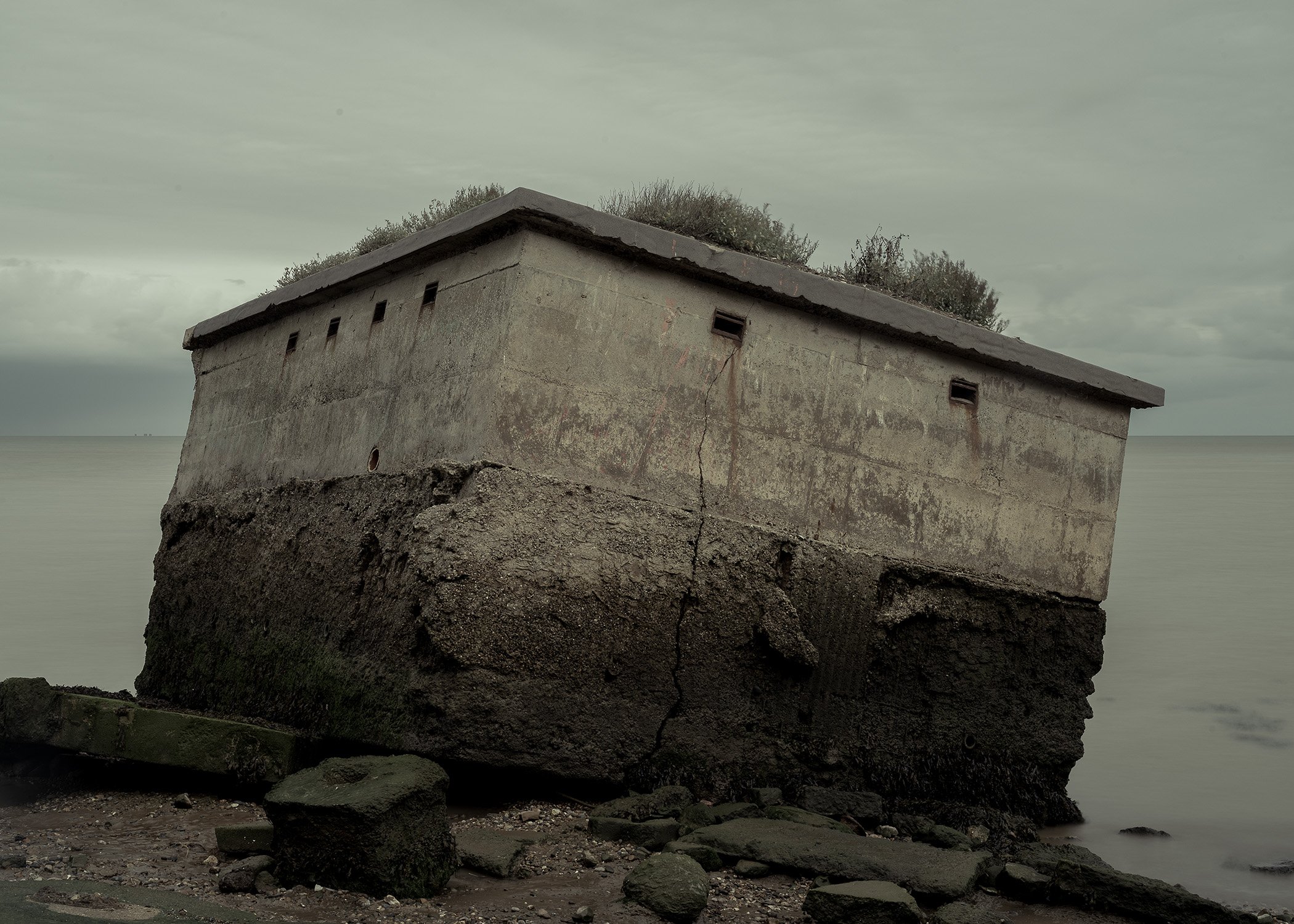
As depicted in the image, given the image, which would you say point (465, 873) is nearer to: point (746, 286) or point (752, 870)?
point (752, 870)

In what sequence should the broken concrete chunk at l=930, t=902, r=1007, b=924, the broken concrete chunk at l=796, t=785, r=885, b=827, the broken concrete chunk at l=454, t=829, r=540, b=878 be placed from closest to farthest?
the broken concrete chunk at l=930, t=902, r=1007, b=924
the broken concrete chunk at l=454, t=829, r=540, b=878
the broken concrete chunk at l=796, t=785, r=885, b=827

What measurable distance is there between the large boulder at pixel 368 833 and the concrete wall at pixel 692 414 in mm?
2164

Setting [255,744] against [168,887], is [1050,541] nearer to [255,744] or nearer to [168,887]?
[255,744]

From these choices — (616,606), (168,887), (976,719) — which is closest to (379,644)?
(616,606)

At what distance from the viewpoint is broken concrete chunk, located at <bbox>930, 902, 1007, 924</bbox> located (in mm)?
6133

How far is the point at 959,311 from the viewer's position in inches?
453

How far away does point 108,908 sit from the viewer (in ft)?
17.7

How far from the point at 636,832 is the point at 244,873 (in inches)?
85.2

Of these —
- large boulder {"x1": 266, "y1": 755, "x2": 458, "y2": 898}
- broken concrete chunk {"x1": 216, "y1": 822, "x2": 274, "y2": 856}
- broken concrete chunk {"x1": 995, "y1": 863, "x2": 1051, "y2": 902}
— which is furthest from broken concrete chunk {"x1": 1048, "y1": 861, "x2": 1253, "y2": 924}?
broken concrete chunk {"x1": 216, "y1": 822, "x2": 274, "y2": 856}

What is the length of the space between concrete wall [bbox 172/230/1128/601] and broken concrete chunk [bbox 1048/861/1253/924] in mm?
2592

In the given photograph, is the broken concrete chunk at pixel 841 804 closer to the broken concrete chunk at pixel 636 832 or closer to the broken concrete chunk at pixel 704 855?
the broken concrete chunk at pixel 636 832

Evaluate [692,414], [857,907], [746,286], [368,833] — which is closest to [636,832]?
[857,907]

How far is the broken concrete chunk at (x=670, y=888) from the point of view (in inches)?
232

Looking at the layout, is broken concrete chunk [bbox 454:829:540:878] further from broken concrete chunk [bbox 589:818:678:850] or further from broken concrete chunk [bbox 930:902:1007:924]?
broken concrete chunk [bbox 930:902:1007:924]
